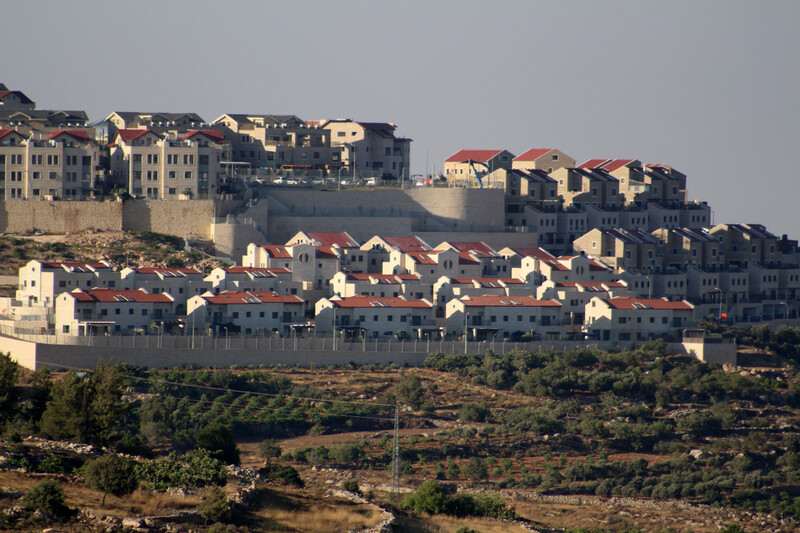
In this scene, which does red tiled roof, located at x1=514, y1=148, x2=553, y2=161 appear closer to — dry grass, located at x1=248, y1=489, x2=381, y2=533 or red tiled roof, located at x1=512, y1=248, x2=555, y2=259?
red tiled roof, located at x1=512, y1=248, x2=555, y2=259

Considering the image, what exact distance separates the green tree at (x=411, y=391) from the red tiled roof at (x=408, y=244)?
2019cm

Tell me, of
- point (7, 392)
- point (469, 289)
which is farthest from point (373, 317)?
point (7, 392)

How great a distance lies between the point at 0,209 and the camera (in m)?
95.6

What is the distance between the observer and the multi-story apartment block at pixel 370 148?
113 m

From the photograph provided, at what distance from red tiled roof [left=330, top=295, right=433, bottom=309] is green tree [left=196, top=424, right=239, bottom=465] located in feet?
88.6

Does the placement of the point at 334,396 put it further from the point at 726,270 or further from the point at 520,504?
the point at 726,270

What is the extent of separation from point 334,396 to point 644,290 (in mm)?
29921

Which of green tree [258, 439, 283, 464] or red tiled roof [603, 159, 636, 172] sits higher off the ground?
red tiled roof [603, 159, 636, 172]

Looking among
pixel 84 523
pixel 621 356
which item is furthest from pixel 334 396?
pixel 84 523

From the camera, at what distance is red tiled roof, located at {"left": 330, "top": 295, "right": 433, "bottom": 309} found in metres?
85.1

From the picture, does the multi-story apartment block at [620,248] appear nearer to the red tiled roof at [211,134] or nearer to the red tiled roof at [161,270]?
the red tiled roof at [211,134]

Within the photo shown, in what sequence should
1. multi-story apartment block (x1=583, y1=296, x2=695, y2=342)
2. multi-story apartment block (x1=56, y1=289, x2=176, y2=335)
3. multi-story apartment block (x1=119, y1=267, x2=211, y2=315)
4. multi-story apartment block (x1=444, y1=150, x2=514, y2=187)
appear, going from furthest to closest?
multi-story apartment block (x1=444, y1=150, x2=514, y2=187)
multi-story apartment block (x1=583, y1=296, x2=695, y2=342)
multi-story apartment block (x1=119, y1=267, x2=211, y2=315)
multi-story apartment block (x1=56, y1=289, x2=176, y2=335)

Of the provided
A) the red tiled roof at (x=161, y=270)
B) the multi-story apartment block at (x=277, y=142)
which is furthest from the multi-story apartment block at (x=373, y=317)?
the multi-story apartment block at (x=277, y=142)

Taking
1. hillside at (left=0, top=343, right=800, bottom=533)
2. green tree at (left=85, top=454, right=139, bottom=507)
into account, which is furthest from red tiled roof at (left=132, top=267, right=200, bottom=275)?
green tree at (left=85, top=454, right=139, bottom=507)
